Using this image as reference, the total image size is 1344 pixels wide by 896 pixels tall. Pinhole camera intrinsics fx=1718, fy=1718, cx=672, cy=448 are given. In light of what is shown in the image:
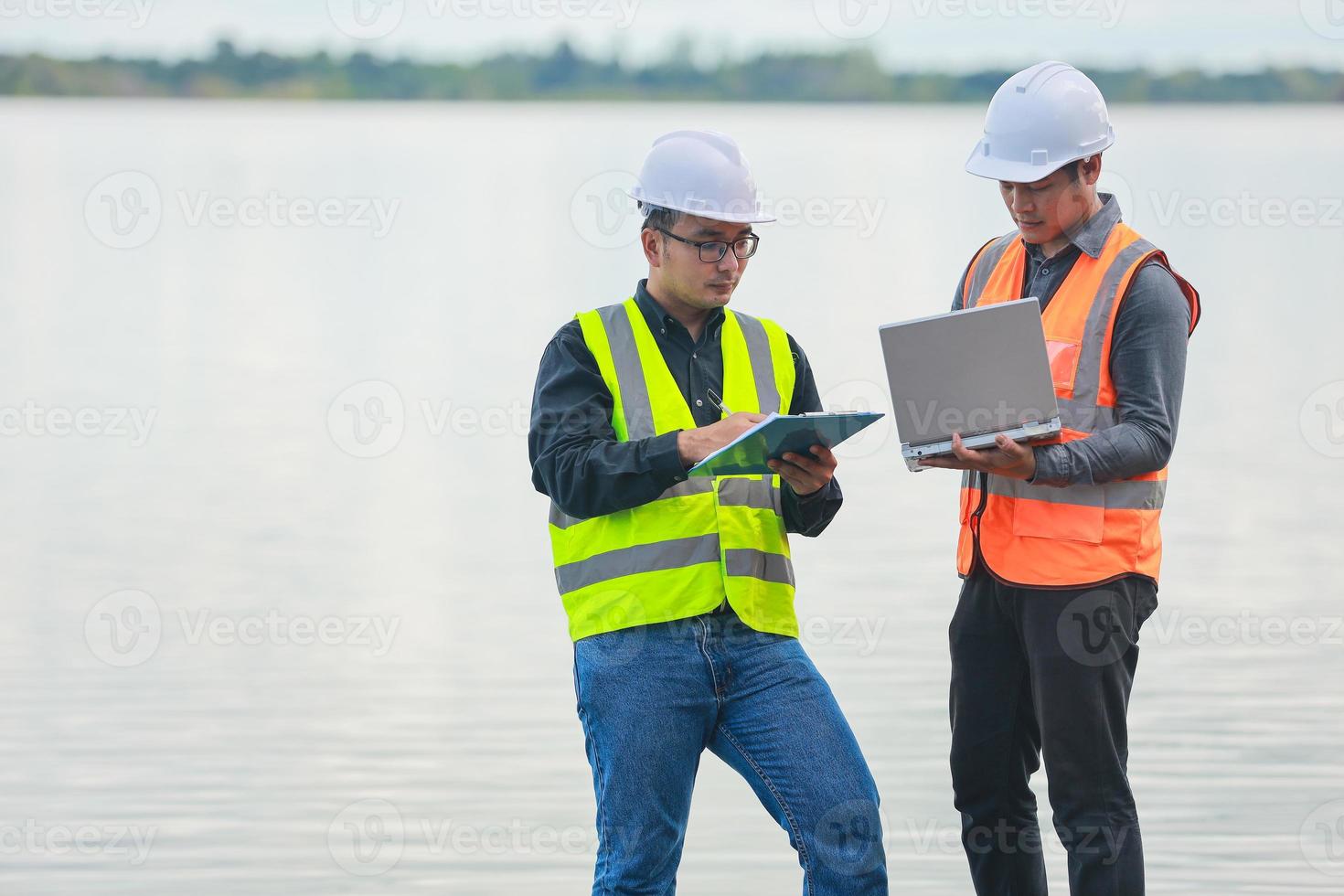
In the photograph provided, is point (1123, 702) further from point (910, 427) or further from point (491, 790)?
point (491, 790)

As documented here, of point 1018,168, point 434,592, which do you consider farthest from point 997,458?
point 434,592

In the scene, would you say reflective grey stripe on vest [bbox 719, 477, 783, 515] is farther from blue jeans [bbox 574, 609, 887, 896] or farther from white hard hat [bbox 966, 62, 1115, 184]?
white hard hat [bbox 966, 62, 1115, 184]

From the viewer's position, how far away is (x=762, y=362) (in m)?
3.26

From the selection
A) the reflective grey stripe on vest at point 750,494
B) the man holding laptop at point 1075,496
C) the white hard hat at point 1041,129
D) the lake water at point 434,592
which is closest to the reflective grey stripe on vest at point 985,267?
→ the man holding laptop at point 1075,496

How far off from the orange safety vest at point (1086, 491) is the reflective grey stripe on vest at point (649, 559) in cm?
64

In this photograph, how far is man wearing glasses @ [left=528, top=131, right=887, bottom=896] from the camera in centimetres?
301

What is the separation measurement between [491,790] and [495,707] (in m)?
0.69

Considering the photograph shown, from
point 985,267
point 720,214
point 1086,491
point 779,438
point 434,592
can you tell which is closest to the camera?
point 779,438

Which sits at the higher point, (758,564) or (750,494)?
(750,494)

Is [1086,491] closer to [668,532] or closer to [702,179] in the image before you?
[668,532]

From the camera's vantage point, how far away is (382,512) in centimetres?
780

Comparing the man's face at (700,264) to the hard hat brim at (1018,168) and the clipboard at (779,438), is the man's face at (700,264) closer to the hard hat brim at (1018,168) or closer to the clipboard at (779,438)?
the clipboard at (779,438)

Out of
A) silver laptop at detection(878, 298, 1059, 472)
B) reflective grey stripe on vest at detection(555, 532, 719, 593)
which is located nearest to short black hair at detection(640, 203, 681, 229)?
silver laptop at detection(878, 298, 1059, 472)

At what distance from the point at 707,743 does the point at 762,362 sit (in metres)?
0.72
